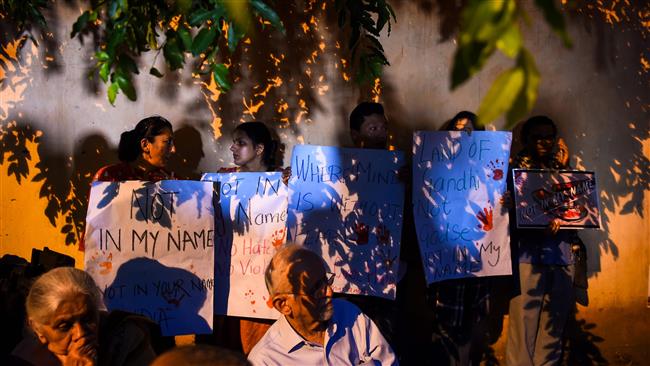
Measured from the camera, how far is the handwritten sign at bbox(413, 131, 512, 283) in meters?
5.98

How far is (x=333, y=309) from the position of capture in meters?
3.75

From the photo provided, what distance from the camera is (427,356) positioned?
22.5 ft

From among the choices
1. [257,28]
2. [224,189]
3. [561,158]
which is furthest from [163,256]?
[561,158]

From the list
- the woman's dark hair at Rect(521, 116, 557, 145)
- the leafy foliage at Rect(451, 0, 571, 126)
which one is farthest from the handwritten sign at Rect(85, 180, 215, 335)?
the leafy foliage at Rect(451, 0, 571, 126)

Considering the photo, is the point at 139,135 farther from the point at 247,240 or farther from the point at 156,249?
the point at 247,240

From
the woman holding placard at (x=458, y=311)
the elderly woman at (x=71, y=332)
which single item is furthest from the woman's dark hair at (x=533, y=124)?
the elderly woman at (x=71, y=332)

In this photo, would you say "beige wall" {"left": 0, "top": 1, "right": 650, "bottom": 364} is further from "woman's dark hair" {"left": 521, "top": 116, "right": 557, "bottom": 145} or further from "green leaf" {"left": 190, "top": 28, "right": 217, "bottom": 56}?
"green leaf" {"left": 190, "top": 28, "right": 217, "bottom": 56}

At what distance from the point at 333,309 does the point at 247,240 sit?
204 centimetres

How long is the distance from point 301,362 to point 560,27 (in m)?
2.52

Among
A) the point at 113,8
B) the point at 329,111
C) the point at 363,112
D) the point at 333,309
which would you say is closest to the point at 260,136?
the point at 363,112

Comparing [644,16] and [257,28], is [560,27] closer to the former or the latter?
[257,28]

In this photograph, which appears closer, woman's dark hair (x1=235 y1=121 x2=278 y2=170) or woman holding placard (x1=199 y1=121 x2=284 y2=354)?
woman holding placard (x1=199 y1=121 x2=284 y2=354)

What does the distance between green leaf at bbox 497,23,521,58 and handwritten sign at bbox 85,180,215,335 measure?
4.11 metres

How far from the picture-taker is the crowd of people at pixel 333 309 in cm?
346
